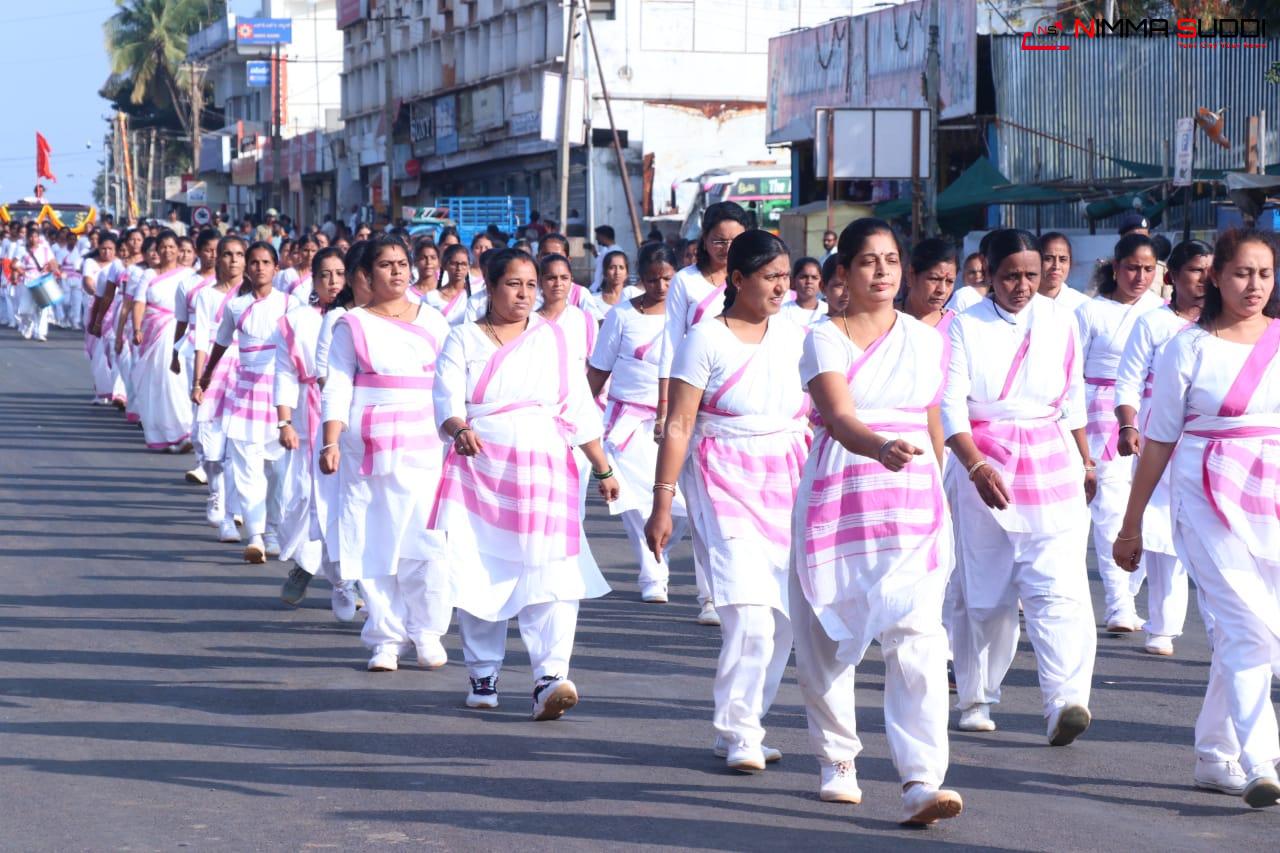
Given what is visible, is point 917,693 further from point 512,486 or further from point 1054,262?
point 1054,262

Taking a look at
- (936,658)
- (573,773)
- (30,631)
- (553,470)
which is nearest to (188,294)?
(30,631)

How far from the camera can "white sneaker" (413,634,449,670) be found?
8859mm

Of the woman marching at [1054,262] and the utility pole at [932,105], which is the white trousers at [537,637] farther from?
the utility pole at [932,105]

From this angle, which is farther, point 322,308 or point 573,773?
point 322,308

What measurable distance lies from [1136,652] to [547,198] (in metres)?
43.3

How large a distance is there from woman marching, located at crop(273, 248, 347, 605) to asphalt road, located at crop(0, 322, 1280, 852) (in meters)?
0.28

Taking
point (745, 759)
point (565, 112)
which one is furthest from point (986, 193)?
point (745, 759)

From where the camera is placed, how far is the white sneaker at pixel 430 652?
886 centimetres

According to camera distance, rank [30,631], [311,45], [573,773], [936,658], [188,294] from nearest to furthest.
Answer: [936,658]
[573,773]
[30,631]
[188,294]
[311,45]

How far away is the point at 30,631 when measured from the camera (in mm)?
9883

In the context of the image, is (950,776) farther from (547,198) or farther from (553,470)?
(547,198)

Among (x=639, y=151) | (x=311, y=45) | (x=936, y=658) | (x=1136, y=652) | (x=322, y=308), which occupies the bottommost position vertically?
(x=1136, y=652)

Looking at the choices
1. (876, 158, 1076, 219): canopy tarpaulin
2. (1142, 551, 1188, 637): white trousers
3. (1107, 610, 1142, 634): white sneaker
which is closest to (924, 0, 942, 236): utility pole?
(876, 158, 1076, 219): canopy tarpaulin

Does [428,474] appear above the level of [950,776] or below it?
above
